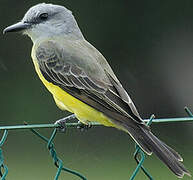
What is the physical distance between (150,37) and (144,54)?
31cm

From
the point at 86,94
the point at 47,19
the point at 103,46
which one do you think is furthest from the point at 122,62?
the point at 86,94

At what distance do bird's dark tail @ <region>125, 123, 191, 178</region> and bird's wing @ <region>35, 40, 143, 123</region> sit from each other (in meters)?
0.12

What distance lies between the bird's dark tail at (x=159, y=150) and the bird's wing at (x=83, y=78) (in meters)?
0.12

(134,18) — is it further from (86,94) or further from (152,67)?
(86,94)

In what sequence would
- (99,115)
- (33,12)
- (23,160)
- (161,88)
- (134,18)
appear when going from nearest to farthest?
(99,115) → (33,12) → (23,160) → (161,88) → (134,18)

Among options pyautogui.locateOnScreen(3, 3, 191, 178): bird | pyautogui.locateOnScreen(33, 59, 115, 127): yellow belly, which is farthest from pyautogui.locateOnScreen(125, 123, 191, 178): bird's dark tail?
pyautogui.locateOnScreen(33, 59, 115, 127): yellow belly

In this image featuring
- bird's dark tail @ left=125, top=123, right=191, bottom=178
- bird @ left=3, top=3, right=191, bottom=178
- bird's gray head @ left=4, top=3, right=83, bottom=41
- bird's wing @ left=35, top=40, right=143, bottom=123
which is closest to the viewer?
bird's dark tail @ left=125, top=123, right=191, bottom=178

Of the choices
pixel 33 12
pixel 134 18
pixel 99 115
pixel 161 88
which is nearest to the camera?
pixel 99 115

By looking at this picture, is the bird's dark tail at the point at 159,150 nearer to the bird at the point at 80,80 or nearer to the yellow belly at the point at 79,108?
the bird at the point at 80,80

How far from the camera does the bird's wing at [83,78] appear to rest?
4.80m

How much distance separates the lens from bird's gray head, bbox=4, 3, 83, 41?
18.4ft

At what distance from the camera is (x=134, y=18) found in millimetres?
11258

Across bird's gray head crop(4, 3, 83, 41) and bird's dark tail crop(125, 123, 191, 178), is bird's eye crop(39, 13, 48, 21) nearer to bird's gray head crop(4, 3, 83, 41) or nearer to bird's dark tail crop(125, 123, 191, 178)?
bird's gray head crop(4, 3, 83, 41)

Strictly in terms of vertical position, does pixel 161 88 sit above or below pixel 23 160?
above
